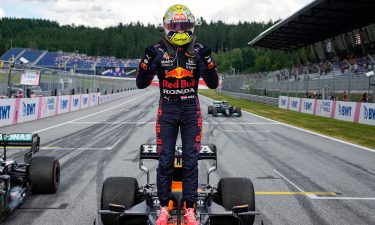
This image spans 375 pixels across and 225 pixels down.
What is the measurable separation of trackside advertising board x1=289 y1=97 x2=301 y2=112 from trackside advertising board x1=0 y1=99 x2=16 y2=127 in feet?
65.9

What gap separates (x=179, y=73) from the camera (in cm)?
449

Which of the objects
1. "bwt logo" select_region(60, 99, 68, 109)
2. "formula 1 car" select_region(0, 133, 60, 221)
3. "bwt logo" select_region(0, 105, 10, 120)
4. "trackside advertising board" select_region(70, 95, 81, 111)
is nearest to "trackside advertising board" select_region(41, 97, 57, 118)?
"bwt logo" select_region(60, 99, 68, 109)

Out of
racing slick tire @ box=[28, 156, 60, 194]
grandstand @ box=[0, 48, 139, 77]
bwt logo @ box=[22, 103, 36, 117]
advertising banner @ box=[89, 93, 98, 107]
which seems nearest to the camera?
racing slick tire @ box=[28, 156, 60, 194]

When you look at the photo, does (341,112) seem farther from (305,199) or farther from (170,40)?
(170,40)

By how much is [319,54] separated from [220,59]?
347 feet

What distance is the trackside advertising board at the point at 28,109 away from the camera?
2032 cm

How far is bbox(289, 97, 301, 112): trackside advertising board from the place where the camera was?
1298 inches

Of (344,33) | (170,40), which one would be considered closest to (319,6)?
(344,33)

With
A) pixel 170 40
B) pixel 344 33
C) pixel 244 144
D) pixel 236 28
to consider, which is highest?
pixel 236 28

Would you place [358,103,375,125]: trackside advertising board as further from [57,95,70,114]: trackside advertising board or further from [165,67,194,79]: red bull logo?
[165,67,194,79]: red bull logo

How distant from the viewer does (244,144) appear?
1358 cm

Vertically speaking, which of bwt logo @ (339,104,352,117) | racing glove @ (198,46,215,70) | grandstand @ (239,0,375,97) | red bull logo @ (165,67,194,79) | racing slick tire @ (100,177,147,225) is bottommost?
bwt logo @ (339,104,352,117)

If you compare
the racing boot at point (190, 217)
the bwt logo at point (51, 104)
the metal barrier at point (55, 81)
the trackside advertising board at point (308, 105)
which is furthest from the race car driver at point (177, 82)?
the trackside advertising board at point (308, 105)

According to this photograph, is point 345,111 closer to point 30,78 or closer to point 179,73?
point 30,78
